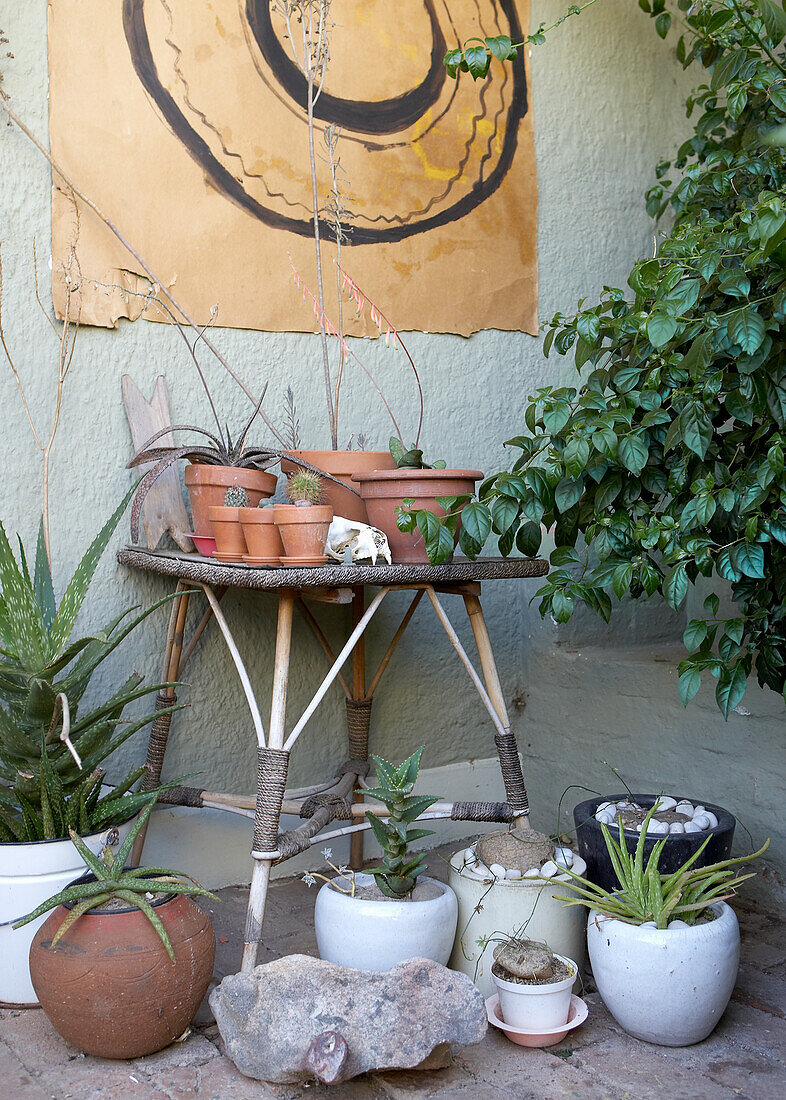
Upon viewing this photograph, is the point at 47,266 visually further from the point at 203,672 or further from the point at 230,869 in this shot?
the point at 230,869

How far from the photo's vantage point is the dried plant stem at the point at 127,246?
6.89 feet

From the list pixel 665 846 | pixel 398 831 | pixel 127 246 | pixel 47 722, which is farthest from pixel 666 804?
pixel 127 246

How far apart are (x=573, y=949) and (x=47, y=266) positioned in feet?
6.11

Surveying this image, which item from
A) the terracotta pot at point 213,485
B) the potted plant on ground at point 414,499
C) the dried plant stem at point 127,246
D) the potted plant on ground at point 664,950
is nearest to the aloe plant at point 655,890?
the potted plant on ground at point 664,950

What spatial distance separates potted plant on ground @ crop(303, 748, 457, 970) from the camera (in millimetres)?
1740

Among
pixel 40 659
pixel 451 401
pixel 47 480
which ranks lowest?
pixel 40 659

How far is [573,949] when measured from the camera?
1.94 m

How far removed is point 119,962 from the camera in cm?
154

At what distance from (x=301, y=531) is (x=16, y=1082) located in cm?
106

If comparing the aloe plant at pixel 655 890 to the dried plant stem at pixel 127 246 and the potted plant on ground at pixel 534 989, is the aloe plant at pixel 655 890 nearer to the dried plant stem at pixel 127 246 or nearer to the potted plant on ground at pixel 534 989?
the potted plant on ground at pixel 534 989

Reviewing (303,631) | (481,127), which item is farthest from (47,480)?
(481,127)

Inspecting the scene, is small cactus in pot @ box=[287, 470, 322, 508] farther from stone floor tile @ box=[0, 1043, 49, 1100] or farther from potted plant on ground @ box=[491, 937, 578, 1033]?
stone floor tile @ box=[0, 1043, 49, 1100]

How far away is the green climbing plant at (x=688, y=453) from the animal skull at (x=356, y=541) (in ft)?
0.43

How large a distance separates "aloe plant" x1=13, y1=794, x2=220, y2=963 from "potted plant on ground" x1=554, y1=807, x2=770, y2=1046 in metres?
0.72
